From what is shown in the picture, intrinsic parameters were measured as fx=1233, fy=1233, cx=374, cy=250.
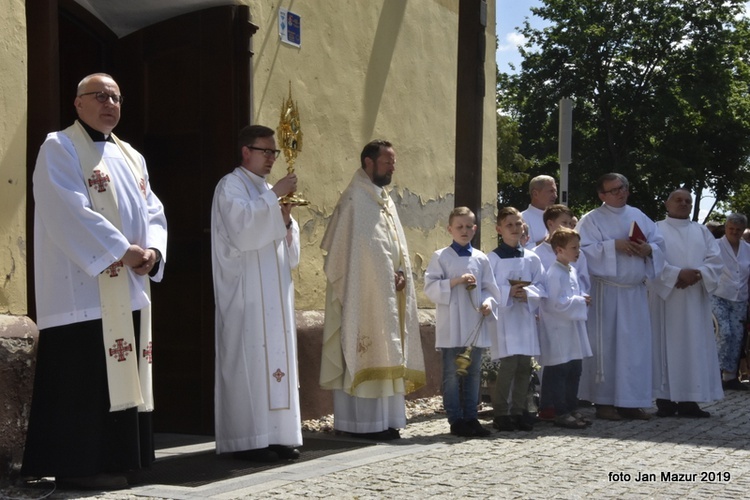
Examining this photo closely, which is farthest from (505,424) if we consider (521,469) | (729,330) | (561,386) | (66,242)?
(729,330)

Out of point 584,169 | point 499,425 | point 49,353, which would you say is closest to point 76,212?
point 49,353

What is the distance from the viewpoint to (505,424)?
29.3 ft

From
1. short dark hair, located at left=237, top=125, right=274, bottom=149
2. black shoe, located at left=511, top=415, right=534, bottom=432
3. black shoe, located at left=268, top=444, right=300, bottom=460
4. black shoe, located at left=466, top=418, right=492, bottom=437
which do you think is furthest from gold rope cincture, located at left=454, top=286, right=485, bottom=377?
short dark hair, located at left=237, top=125, right=274, bottom=149

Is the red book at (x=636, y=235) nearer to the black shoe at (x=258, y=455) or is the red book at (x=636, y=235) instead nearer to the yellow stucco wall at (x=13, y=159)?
the black shoe at (x=258, y=455)

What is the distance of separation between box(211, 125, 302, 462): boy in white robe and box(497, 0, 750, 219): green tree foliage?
2766 cm

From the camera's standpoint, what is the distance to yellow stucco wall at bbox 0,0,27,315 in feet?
21.3

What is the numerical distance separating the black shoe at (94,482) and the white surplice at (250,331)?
46.0 inches

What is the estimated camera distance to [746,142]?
3525 cm

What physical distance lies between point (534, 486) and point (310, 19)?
4.78 metres

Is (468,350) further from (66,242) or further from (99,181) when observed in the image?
(66,242)

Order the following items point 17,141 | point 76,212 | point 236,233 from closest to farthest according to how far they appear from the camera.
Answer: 1. point 76,212
2. point 17,141
3. point 236,233

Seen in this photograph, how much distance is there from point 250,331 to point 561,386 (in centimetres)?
304

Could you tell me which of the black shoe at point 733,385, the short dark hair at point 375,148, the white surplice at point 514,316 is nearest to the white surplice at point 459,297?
the white surplice at point 514,316

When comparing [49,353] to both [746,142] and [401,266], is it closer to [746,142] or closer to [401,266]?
[401,266]
